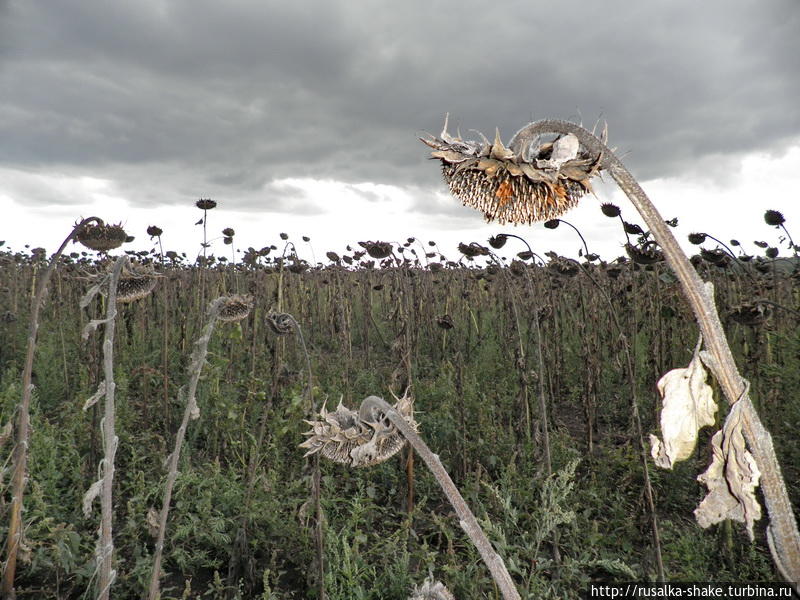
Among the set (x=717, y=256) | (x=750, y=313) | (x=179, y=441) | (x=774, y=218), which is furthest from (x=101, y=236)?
(x=774, y=218)

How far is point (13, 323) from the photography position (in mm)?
7254

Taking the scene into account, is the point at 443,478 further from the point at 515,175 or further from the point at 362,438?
the point at 515,175

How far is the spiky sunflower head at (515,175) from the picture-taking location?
1.15m

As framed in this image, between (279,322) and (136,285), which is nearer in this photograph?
(279,322)

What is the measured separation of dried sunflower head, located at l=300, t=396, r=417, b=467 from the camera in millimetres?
1430

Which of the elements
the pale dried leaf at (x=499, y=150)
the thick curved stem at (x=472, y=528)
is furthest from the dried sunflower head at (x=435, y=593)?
the pale dried leaf at (x=499, y=150)

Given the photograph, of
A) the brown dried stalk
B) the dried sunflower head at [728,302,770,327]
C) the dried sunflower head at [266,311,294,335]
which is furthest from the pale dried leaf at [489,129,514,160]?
the dried sunflower head at [728,302,770,327]

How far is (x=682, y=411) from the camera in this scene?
3.37 feet

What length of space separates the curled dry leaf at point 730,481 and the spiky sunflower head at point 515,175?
2.05 ft

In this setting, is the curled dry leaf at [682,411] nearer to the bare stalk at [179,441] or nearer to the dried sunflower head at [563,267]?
the bare stalk at [179,441]

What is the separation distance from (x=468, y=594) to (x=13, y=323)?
791 cm

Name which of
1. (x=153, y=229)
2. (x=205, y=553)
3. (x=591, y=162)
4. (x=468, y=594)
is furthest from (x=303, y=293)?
(x=591, y=162)

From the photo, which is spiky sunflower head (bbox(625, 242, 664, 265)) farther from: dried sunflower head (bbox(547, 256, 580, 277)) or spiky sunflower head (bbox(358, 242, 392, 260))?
spiky sunflower head (bbox(358, 242, 392, 260))

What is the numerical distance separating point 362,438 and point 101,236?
8.27ft
